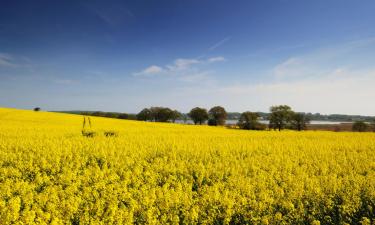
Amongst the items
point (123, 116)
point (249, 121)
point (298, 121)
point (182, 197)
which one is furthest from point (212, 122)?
point (182, 197)

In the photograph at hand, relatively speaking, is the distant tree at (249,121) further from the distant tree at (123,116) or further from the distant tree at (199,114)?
the distant tree at (123,116)

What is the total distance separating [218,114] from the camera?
99375 millimetres

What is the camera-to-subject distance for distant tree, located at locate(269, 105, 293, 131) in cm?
7681

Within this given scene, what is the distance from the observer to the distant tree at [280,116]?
7681cm

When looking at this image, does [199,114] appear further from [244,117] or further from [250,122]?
[250,122]

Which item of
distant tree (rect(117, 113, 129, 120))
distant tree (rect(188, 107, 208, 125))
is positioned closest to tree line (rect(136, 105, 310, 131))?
distant tree (rect(188, 107, 208, 125))

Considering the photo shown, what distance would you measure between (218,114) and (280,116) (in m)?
26.0

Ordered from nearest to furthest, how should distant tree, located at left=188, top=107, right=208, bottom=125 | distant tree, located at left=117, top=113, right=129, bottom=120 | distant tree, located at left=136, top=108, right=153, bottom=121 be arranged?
distant tree, located at left=188, top=107, right=208, bottom=125 < distant tree, located at left=136, top=108, right=153, bottom=121 < distant tree, located at left=117, top=113, right=129, bottom=120

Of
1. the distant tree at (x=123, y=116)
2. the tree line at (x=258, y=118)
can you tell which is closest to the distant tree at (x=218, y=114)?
the tree line at (x=258, y=118)

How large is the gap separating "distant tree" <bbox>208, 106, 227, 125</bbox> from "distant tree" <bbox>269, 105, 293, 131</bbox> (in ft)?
76.0

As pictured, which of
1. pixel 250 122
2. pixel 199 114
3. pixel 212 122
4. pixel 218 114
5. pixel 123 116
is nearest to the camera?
pixel 250 122

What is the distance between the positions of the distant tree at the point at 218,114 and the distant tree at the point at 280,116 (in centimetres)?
2315

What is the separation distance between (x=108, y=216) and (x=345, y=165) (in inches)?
432

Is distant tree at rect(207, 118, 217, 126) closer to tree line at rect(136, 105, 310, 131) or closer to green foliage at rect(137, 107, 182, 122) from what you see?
tree line at rect(136, 105, 310, 131)
